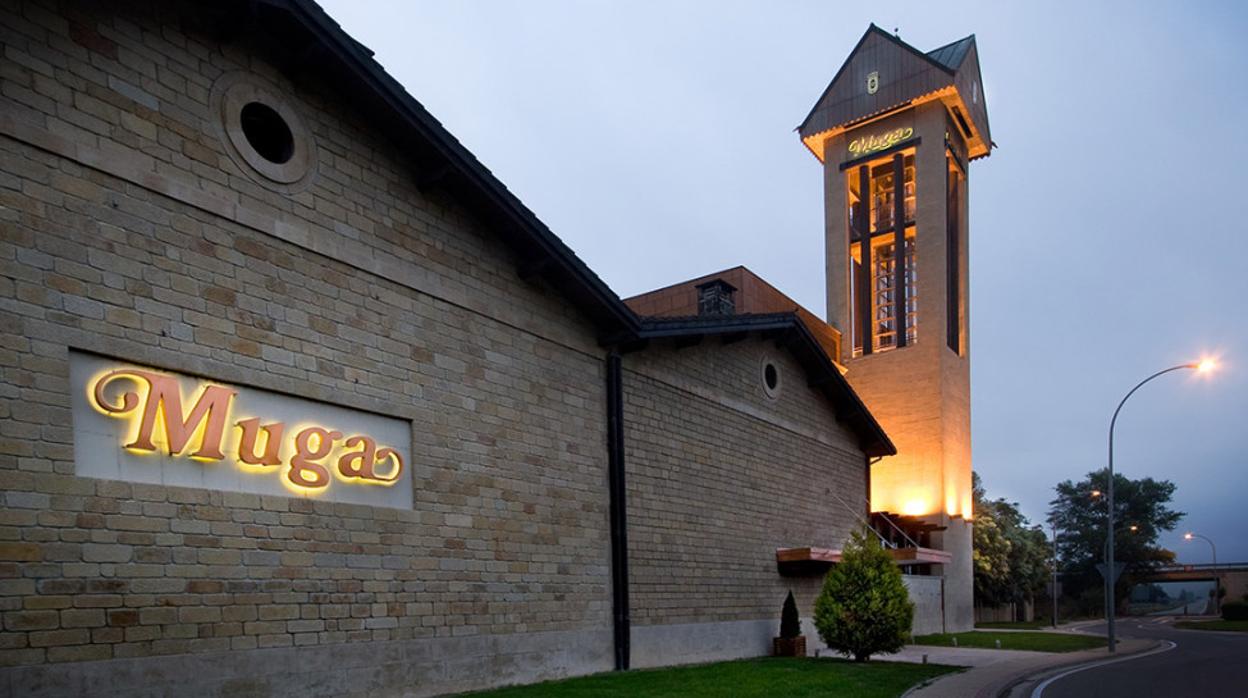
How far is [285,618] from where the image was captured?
10109 mm

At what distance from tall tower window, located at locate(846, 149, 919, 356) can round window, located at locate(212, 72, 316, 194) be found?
31406 mm

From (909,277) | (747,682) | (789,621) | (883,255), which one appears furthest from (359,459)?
(883,255)

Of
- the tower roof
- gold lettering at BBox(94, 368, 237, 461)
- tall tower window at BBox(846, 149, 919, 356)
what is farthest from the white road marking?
the tower roof

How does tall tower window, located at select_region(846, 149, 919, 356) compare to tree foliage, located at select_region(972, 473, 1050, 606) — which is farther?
tree foliage, located at select_region(972, 473, 1050, 606)

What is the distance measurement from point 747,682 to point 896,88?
31400 millimetres

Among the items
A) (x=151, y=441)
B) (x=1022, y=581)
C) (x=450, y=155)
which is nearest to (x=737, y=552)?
(x=450, y=155)

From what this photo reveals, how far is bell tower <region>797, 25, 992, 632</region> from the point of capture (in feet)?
119

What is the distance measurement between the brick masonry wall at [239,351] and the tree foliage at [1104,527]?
71.9 meters

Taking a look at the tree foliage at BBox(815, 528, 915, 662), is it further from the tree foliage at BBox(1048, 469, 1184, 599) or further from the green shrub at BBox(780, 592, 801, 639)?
the tree foliage at BBox(1048, 469, 1184, 599)

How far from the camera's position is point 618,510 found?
16.0 m

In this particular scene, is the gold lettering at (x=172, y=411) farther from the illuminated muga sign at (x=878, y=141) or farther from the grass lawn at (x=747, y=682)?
the illuminated muga sign at (x=878, y=141)

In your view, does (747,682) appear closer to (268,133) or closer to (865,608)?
(865,608)

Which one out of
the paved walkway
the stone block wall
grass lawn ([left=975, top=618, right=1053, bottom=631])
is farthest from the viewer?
grass lawn ([left=975, top=618, right=1053, bottom=631])

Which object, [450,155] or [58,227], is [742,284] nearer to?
[450,155]
